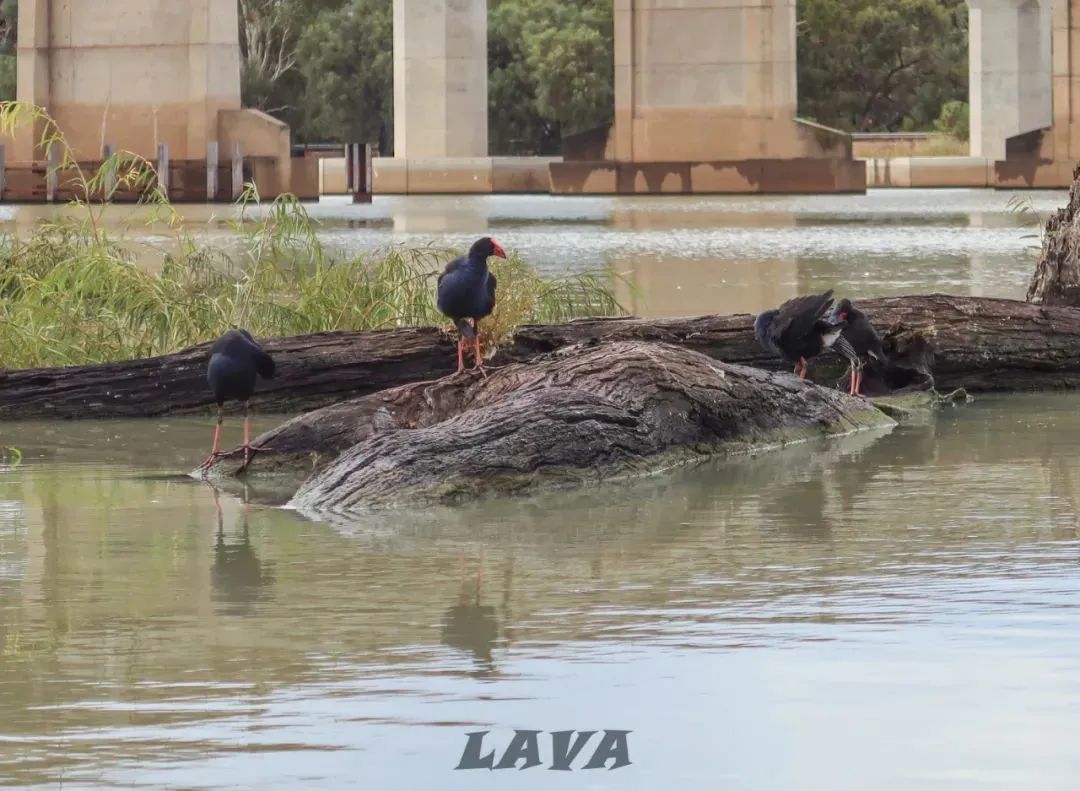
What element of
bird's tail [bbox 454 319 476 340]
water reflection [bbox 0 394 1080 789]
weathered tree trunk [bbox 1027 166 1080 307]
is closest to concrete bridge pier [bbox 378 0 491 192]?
weathered tree trunk [bbox 1027 166 1080 307]

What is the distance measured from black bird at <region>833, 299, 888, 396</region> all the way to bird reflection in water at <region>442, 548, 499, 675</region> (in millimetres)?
4909

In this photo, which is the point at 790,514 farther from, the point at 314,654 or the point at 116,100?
the point at 116,100

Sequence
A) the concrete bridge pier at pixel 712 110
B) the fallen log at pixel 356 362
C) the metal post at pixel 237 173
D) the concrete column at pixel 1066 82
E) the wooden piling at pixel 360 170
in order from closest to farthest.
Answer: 1. the fallen log at pixel 356 362
2. the metal post at pixel 237 173
3. the wooden piling at pixel 360 170
4. the concrete bridge pier at pixel 712 110
5. the concrete column at pixel 1066 82

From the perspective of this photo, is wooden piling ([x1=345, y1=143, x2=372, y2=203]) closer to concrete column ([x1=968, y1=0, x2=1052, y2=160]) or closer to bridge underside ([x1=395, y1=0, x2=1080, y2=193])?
bridge underside ([x1=395, y1=0, x2=1080, y2=193])

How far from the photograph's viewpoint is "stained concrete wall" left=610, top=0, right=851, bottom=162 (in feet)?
177

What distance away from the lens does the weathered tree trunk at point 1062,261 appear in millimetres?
13305

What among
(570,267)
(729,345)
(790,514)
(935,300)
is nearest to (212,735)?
(790,514)

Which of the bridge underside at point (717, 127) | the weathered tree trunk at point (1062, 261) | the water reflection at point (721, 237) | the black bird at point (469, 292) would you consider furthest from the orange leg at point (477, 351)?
the bridge underside at point (717, 127)

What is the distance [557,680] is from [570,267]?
17967 mm

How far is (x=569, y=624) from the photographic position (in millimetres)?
6305

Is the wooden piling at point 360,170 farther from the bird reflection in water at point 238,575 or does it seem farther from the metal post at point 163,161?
the bird reflection in water at point 238,575

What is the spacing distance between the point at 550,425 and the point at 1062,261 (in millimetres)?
5332

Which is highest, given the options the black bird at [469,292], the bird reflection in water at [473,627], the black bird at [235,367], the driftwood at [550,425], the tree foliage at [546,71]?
the tree foliage at [546,71]

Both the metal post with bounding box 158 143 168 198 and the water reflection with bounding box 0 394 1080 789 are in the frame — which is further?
the metal post with bounding box 158 143 168 198
